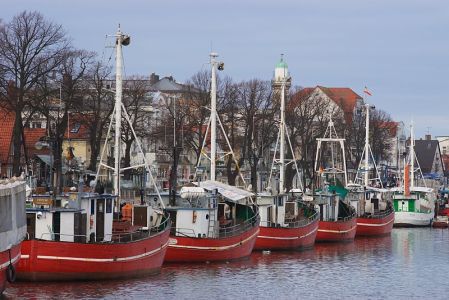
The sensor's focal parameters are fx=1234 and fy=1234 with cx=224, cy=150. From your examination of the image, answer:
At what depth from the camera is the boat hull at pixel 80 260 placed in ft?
171

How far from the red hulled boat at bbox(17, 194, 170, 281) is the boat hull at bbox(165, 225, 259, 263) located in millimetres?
5722

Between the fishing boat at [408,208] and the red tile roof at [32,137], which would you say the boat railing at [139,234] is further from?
the fishing boat at [408,208]

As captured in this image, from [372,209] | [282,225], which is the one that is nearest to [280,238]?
[282,225]

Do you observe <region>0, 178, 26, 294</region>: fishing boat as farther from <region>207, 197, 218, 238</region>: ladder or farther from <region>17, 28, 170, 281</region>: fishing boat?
<region>207, 197, 218, 238</region>: ladder

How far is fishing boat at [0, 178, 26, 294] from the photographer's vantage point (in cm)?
4462

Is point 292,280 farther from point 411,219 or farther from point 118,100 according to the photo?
point 411,219

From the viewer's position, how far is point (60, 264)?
52.8 meters

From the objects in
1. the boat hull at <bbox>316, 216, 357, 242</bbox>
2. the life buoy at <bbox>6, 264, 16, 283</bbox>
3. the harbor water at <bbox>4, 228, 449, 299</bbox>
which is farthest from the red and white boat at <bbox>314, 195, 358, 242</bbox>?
the life buoy at <bbox>6, 264, 16, 283</bbox>

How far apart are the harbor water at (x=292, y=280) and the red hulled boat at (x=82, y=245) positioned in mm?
573

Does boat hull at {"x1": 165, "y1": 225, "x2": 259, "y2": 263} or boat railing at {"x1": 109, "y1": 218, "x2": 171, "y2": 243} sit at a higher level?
boat railing at {"x1": 109, "y1": 218, "x2": 171, "y2": 243}

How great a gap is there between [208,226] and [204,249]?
1631 mm

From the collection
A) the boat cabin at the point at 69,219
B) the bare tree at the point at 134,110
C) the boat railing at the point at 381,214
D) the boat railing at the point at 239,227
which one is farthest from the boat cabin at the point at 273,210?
the bare tree at the point at 134,110

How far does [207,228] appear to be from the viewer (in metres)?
67.3

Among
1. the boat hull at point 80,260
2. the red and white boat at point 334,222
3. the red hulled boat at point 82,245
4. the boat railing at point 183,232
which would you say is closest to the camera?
the boat hull at point 80,260
